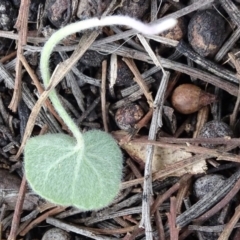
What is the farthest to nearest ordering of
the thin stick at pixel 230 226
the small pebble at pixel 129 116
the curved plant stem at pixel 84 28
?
1. the small pebble at pixel 129 116
2. the thin stick at pixel 230 226
3. the curved plant stem at pixel 84 28

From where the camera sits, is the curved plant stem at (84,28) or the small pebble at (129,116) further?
the small pebble at (129,116)

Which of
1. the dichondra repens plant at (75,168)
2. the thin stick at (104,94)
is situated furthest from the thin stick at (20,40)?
the thin stick at (104,94)

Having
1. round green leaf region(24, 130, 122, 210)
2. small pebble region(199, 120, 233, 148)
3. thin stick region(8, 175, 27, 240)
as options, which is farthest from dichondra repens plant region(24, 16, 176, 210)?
small pebble region(199, 120, 233, 148)

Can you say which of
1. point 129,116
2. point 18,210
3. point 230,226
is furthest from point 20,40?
point 230,226

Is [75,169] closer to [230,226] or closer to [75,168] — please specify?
[75,168]

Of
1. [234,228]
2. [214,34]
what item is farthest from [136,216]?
[214,34]

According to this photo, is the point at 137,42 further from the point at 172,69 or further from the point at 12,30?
the point at 12,30

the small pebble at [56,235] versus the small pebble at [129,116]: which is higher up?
the small pebble at [129,116]

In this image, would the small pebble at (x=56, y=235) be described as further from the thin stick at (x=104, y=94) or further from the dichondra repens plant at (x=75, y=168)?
the thin stick at (x=104, y=94)
